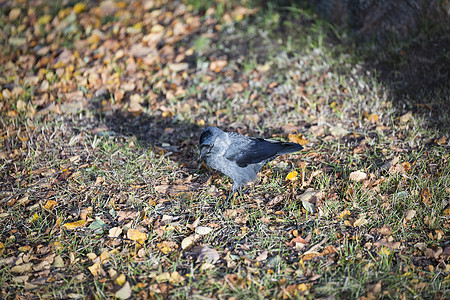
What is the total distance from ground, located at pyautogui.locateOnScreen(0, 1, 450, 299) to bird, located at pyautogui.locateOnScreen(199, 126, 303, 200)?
20 cm

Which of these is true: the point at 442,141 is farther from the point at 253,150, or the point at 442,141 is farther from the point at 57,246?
the point at 57,246

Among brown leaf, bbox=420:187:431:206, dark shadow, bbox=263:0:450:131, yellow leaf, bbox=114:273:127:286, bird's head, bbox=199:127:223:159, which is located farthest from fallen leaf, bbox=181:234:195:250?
dark shadow, bbox=263:0:450:131

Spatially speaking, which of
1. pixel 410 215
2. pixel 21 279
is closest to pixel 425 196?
pixel 410 215

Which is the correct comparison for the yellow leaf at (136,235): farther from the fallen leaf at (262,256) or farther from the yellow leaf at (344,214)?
the yellow leaf at (344,214)

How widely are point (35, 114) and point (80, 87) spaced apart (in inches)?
32.7

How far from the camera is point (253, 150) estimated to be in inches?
154

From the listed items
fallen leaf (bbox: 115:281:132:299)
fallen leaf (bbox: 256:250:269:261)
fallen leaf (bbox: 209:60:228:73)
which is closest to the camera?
fallen leaf (bbox: 115:281:132:299)

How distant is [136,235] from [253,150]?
4.75ft

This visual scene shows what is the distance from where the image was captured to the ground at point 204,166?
3021 mm

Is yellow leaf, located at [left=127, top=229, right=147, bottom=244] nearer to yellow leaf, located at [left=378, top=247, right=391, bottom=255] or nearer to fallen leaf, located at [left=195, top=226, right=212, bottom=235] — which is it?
fallen leaf, located at [left=195, top=226, right=212, bottom=235]

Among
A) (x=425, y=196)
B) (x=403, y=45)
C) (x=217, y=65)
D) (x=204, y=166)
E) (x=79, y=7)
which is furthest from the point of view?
(x=79, y=7)

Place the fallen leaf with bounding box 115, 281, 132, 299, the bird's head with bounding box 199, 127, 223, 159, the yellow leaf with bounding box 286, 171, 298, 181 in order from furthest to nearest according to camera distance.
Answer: the yellow leaf with bounding box 286, 171, 298, 181 → the bird's head with bounding box 199, 127, 223, 159 → the fallen leaf with bounding box 115, 281, 132, 299

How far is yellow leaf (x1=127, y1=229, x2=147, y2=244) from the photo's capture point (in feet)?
11.0

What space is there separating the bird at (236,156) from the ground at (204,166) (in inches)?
7.7
